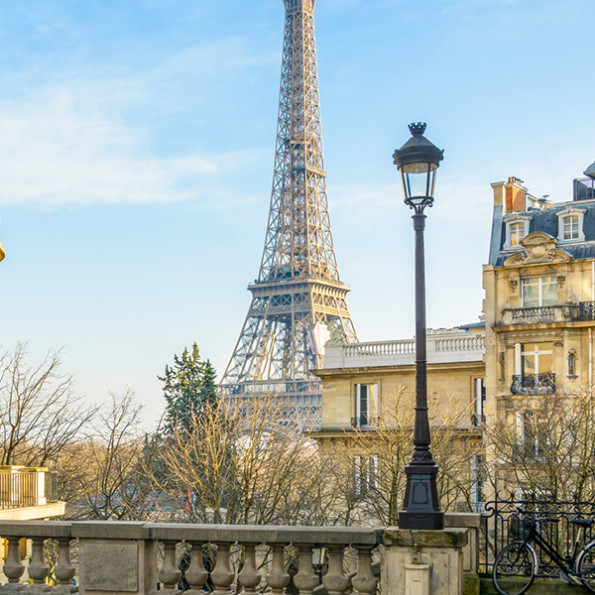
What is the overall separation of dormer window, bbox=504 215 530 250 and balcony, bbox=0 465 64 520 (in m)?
29.8

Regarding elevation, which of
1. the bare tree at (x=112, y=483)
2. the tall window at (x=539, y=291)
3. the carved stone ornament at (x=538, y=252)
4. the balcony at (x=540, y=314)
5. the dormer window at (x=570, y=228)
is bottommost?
the bare tree at (x=112, y=483)

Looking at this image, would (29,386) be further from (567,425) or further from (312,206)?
(312,206)

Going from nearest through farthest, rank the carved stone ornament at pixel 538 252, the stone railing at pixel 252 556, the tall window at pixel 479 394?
the stone railing at pixel 252 556 < the carved stone ornament at pixel 538 252 < the tall window at pixel 479 394

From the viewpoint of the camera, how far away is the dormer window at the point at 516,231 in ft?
169

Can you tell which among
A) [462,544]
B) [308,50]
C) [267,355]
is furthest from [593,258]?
[308,50]

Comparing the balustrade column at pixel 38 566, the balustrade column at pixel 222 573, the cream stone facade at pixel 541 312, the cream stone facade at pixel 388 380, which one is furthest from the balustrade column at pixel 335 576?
the cream stone facade at pixel 388 380

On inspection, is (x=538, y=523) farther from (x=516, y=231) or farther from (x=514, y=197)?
(x=514, y=197)

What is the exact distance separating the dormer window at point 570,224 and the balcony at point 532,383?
6.85 m

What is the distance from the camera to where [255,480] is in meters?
35.2

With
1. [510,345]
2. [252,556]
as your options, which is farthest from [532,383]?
[252,556]

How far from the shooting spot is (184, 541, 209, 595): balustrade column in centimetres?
1232

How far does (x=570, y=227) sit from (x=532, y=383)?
7960 millimetres

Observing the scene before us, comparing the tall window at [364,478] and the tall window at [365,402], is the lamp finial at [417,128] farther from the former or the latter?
the tall window at [365,402]

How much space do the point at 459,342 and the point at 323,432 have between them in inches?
328
